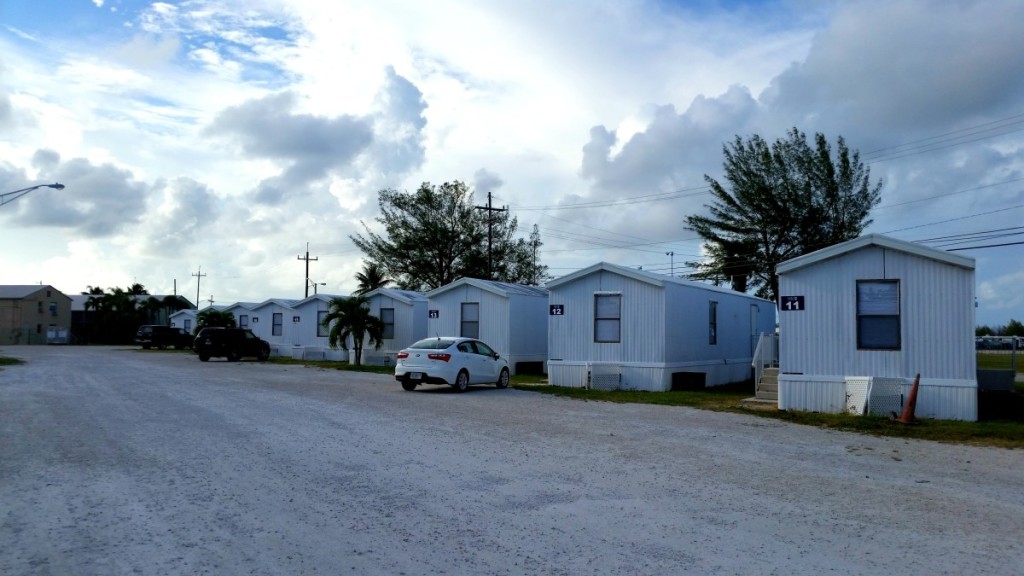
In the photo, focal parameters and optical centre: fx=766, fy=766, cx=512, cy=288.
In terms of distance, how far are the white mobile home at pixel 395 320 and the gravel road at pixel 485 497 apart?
19278mm

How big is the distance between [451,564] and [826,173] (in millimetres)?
33939

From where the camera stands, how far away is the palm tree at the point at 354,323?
3278 centimetres

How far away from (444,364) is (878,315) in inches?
411

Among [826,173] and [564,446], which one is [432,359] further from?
[826,173]

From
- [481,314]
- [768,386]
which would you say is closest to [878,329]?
[768,386]

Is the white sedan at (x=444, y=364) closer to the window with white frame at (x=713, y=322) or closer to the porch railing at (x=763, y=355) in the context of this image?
the porch railing at (x=763, y=355)

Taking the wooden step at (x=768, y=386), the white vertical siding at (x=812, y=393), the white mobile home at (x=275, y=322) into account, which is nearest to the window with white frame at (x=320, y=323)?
the white mobile home at (x=275, y=322)

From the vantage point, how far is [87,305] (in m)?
76.6

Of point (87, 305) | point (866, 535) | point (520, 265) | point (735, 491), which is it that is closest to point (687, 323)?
point (735, 491)

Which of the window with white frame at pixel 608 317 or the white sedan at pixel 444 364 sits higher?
the window with white frame at pixel 608 317

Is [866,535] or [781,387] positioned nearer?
[866,535]

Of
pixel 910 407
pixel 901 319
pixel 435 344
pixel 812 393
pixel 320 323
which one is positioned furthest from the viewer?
pixel 320 323

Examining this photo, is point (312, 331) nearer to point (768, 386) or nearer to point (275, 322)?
point (275, 322)

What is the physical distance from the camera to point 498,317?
94.0ft
